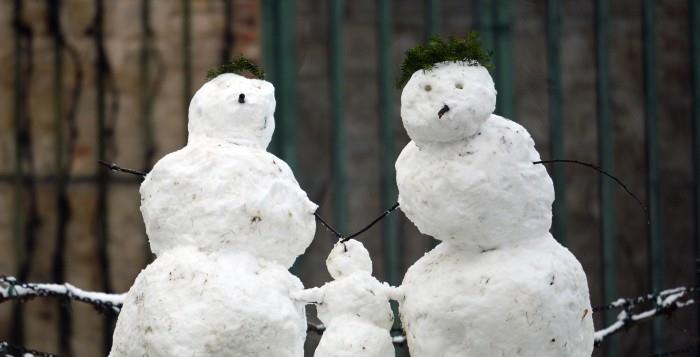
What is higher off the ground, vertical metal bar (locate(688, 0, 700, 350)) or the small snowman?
vertical metal bar (locate(688, 0, 700, 350))

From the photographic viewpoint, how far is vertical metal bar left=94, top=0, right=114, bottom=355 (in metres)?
3.92

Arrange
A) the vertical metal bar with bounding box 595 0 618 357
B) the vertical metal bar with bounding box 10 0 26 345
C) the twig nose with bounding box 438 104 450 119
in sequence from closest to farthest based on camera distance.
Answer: the twig nose with bounding box 438 104 450 119, the vertical metal bar with bounding box 10 0 26 345, the vertical metal bar with bounding box 595 0 618 357

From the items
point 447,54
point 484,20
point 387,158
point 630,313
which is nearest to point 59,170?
point 387,158

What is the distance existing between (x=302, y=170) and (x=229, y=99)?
67.4 inches

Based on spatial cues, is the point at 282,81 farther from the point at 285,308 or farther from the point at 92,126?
the point at 285,308

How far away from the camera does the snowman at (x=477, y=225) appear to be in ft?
6.77

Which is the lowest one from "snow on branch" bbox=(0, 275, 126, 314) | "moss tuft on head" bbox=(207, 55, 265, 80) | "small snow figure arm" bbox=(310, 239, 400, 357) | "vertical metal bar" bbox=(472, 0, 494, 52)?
"snow on branch" bbox=(0, 275, 126, 314)

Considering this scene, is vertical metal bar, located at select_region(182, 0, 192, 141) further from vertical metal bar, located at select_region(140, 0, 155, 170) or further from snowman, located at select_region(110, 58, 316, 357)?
snowman, located at select_region(110, 58, 316, 357)

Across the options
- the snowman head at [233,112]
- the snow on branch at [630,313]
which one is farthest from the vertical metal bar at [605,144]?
the snowman head at [233,112]

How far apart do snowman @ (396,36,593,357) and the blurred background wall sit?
5.94 ft

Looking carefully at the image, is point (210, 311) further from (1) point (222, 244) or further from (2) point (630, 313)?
(2) point (630, 313)

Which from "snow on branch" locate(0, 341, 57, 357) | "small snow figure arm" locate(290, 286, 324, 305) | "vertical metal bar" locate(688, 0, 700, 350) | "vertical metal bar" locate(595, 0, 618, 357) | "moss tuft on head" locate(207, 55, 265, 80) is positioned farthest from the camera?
"vertical metal bar" locate(688, 0, 700, 350)

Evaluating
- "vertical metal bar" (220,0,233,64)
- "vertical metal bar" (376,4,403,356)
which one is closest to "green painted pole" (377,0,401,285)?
"vertical metal bar" (376,4,403,356)

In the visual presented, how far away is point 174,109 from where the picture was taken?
3.91 metres
